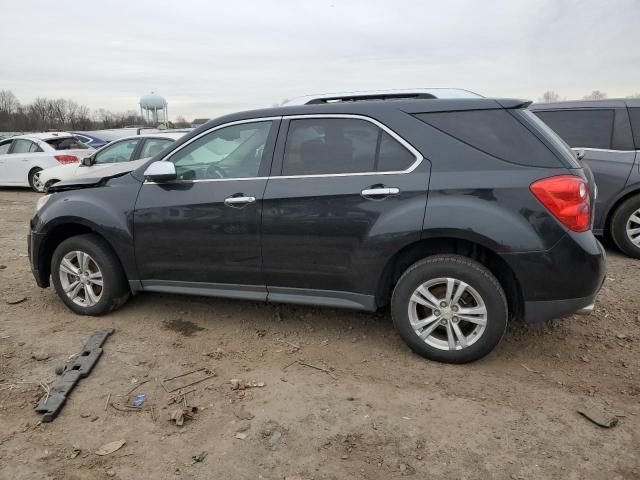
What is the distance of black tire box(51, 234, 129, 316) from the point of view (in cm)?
425

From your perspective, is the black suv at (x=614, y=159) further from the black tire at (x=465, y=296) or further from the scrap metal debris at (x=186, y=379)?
the scrap metal debris at (x=186, y=379)

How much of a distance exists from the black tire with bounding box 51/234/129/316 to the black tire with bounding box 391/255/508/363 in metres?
2.36

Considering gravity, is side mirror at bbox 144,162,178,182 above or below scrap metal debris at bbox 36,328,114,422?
above

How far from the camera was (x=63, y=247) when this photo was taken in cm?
438

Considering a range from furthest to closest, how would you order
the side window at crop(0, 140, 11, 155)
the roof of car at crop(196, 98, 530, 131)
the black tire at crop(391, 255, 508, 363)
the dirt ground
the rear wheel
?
1. the side window at crop(0, 140, 11, 155)
2. the rear wheel
3. the roof of car at crop(196, 98, 530, 131)
4. the black tire at crop(391, 255, 508, 363)
5. the dirt ground

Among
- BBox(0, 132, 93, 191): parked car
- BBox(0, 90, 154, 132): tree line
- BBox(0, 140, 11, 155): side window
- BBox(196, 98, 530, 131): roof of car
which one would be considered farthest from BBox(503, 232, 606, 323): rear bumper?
BBox(0, 90, 154, 132): tree line

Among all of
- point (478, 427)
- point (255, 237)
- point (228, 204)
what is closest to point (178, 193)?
point (228, 204)

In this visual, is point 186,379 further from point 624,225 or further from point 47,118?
point 47,118

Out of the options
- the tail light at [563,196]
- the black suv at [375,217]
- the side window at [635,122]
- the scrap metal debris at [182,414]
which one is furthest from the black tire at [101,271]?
the side window at [635,122]

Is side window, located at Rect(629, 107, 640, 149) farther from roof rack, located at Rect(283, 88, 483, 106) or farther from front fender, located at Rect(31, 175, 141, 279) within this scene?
front fender, located at Rect(31, 175, 141, 279)

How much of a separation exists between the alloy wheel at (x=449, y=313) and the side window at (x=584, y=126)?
386cm

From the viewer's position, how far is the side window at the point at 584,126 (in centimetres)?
604

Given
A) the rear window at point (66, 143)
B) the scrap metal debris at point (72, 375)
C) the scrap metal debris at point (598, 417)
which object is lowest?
the scrap metal debris at point (72, 375)

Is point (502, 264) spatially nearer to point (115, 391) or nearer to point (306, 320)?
point (306, 320)
